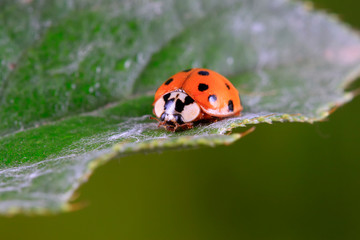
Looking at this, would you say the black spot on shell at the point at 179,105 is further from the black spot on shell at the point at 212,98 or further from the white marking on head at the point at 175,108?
the black spot on shell at the point at 212,98

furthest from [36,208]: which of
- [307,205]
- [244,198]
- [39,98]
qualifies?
[307,205]

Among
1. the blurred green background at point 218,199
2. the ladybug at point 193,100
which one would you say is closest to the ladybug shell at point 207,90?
the ladybug at point 193,100

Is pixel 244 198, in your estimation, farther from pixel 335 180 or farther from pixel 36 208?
pixel 36 208

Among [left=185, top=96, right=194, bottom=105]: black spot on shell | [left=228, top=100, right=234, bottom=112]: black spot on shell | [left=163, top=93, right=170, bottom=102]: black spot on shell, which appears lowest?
[left=228, top=100, right=234, bottom=112]: black spot on shell

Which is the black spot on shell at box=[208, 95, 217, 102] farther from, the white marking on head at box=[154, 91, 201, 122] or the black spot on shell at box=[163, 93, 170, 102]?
the black spot on shell at box=[163, 93, 170, 102]

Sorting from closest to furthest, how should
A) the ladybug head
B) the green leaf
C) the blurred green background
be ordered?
the green leaf < the ladybug head < the blurred green background

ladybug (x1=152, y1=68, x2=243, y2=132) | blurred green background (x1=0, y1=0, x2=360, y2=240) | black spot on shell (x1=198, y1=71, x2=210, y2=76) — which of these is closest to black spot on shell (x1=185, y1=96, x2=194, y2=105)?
ladybug (x1=152, y1=68, x2=243, y2=132)

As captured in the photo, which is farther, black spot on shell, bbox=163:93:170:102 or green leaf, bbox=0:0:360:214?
black spot on shell, bbox=163:93:170:102

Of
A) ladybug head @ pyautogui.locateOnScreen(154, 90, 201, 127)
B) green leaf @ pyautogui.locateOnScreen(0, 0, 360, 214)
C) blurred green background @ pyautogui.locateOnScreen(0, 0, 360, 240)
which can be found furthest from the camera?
blurred green background @ pyautogui.locateOnScreen(0, 0, 360, 240)
